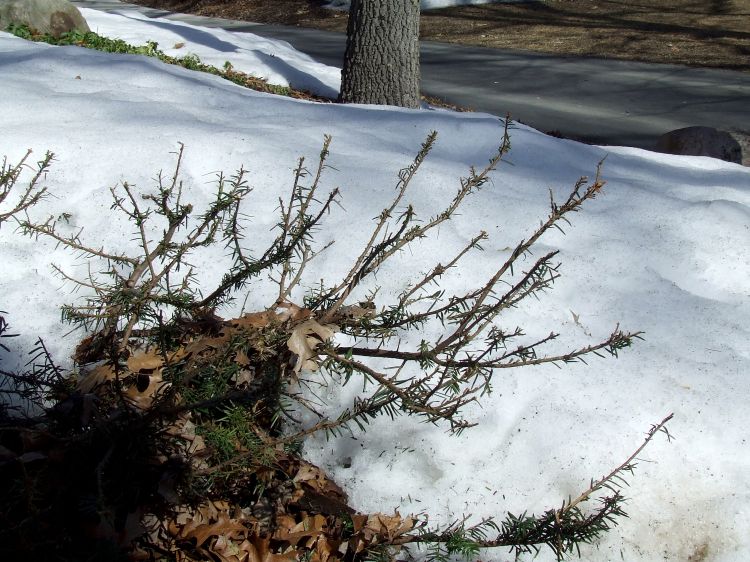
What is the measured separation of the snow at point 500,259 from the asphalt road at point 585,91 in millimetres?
5350

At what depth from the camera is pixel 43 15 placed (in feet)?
34.6

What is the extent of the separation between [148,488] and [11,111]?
10.2 feet

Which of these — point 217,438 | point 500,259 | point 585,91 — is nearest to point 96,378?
point 217,438

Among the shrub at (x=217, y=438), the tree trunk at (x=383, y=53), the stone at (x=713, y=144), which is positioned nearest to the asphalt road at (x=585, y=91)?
the stone at (x=713, y=144)

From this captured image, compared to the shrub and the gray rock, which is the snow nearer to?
the shrub

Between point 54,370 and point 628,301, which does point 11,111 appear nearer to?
point 54,370

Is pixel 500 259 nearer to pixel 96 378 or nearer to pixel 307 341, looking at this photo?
pixel 307 341

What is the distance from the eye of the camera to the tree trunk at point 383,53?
7.55m

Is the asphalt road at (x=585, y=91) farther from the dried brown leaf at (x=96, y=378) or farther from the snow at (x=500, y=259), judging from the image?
the dried brown leaf at (x=96, y=378)

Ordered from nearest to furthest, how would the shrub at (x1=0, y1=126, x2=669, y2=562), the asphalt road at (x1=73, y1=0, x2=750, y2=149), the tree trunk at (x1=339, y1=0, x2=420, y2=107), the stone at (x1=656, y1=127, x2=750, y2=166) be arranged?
1. the shrub at (x1=0, y1=126, x2=669, y2=562)
2. the stone at (x1=656, y1=127, x2=750, y2=166)
3. the tree trunk at (x1=339, y1=0, x2=420, y2=107)
4. the asphalt road at (x1=73, y1=0, x2=750, y2=149)

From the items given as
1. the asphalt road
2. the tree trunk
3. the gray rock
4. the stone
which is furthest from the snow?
the gray rock

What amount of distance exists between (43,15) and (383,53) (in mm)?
5831

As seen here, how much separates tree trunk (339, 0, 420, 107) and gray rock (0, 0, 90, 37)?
524 cm

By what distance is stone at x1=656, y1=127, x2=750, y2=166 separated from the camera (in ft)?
23.1
